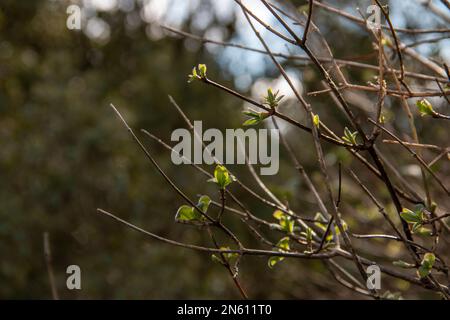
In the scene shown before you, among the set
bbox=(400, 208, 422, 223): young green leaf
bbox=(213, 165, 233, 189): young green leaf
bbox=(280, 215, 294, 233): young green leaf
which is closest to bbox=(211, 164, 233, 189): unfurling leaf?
bbox=(213, 165, 233, 189): young green leaf

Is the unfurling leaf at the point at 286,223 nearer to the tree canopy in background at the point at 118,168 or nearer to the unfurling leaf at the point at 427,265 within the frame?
the unfurling leaf at the point at 427,265

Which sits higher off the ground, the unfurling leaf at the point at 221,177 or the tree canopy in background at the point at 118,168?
the tree canopy in background at the point at 118,168

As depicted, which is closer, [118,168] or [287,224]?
[287,224]

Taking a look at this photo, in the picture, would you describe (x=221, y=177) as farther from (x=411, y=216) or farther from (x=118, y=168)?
(x=118, y=168)

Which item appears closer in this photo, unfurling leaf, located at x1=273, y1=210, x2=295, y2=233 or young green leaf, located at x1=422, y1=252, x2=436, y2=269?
young green leaf, located at x1=422, y1=252, x2=436, y2=269

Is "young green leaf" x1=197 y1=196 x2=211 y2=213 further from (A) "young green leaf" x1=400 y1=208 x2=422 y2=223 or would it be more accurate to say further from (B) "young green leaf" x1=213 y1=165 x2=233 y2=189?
(A) "young green leaf" x1=400 y1=208 x2=422 y2=223

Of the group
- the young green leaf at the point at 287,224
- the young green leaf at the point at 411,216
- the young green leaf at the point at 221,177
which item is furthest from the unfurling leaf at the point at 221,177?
the young green leaf at the point at 411,216

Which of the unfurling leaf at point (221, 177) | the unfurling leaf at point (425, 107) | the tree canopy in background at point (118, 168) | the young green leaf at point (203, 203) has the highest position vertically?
the tree canopy in background at point (118, 168)

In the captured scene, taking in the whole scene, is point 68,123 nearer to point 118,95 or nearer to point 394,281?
point 118,95

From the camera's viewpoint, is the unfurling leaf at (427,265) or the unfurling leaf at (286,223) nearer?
the unfurling leaf at (427,265)

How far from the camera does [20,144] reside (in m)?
5.13

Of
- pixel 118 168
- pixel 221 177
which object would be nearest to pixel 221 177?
pixel 221 177

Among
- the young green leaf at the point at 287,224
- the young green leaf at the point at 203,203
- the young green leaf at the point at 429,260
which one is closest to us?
the young green leaf at the point at 429,260

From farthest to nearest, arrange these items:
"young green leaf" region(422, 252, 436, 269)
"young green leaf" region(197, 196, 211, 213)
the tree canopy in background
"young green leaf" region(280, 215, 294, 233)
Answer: the tree canopy in background < "young green leaf" region(280, 215, 294, 233) < "young green leaf" region(197, 196, 211, 213) < "young green leaf" region(422, 252, 436, 269)
